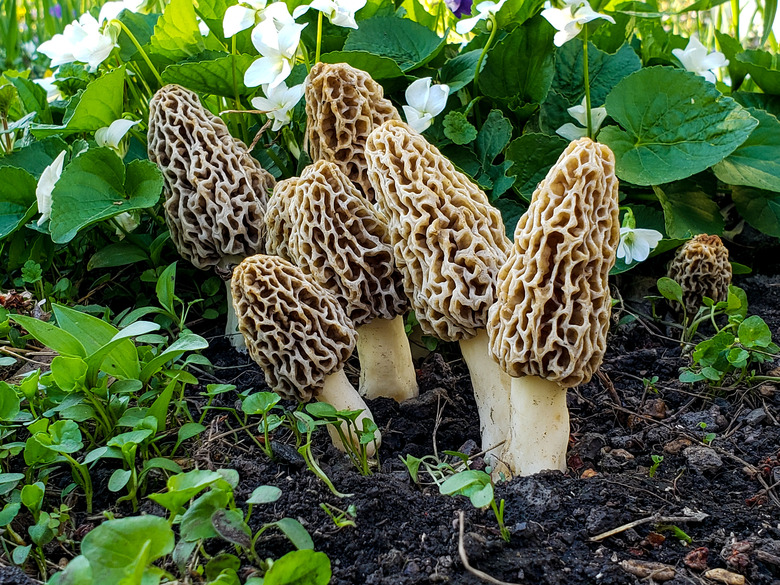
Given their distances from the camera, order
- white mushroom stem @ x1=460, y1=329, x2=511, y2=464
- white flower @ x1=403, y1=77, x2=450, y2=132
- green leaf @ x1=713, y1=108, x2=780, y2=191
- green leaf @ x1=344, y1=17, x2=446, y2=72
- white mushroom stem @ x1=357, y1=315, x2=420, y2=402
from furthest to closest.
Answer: green leaf @ x1=344, y1=17, x2=446, y2=72 → green leaf @ x1=713, y1=108, x2=780, y2=191 → white flower @ x1=403, y1=77, x2=450, y2=132 → white mushroom stem @ x1=357, y1=315, x2=420, y2=402 → white mushroom stem @ x1=460, y1=329, x2=511, y2=464

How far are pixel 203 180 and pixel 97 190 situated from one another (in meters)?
0.35

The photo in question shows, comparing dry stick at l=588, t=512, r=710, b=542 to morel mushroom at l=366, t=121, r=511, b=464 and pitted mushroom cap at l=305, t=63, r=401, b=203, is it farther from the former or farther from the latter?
pitted mushroom cap at l=305, t=63, r=401, b=203

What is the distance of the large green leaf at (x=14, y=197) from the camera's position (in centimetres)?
264

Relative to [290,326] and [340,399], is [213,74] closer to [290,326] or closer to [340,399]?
[290,326]

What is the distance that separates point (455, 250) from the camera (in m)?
1.92

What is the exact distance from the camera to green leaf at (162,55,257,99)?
252 cm

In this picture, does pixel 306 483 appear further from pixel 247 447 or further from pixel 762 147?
pixel 762 147

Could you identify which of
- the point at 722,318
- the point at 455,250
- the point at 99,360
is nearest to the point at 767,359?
the point at 722,318

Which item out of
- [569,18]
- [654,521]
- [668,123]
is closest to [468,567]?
[654,521]

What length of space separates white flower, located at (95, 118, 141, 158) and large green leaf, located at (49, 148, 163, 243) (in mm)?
116

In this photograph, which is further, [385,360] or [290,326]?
[385,360]

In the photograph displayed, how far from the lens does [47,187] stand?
248cm

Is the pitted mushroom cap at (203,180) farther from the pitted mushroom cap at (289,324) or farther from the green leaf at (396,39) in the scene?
the green leaf at (396,39)

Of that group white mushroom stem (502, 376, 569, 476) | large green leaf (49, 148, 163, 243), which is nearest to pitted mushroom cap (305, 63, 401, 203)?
large green leaf (49, 148, 163, 243)
